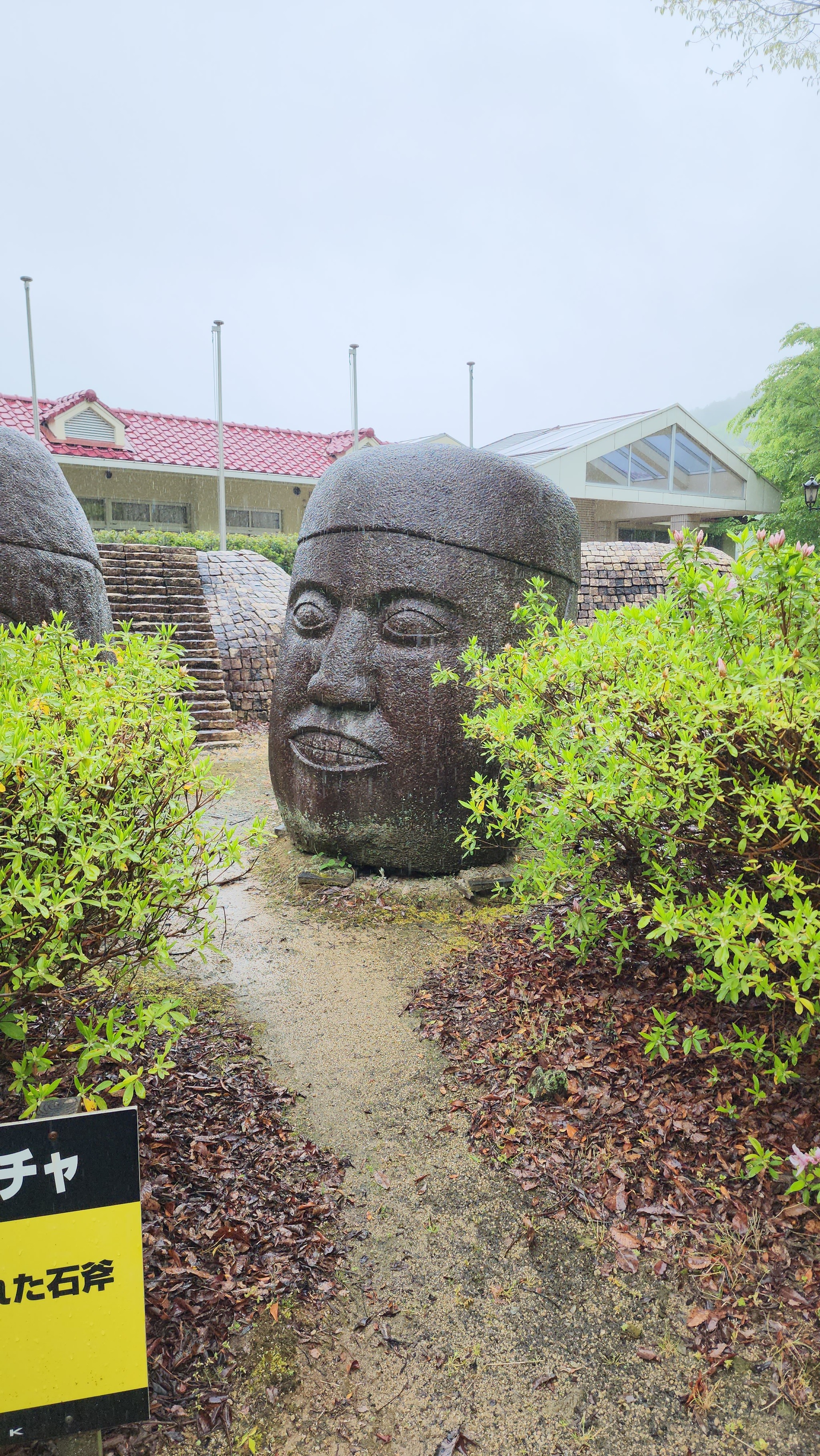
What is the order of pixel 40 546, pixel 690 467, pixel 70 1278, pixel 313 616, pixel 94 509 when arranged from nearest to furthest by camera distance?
pixel 70 1278, pixel 313 616, pixel 40 546, pixel 94 509, pixel 690 467

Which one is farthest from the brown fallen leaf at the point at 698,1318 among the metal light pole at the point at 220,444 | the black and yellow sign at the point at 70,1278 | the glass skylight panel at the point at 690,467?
the glass skylight panel at the point at 690,467

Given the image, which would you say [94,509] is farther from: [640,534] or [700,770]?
[700,770]

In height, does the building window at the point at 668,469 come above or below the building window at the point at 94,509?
above

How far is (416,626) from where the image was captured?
4809 mm

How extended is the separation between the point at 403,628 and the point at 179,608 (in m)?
7.56

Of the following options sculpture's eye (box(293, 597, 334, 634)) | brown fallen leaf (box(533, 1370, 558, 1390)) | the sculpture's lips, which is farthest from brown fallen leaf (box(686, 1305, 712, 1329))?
sculpture's eye (box(293, 597, 334, 634))

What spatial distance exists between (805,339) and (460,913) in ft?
60.8

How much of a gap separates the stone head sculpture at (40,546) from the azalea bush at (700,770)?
367 centimetres

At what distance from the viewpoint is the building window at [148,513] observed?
58.9 feet

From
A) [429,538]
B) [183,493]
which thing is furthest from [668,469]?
[429,538]

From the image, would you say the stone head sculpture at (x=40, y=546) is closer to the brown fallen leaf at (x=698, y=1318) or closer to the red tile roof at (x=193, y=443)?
the brown fallen leaf at (x=698, y=1318)

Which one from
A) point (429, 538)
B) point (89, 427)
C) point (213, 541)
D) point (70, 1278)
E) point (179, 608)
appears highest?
point (89, 427)

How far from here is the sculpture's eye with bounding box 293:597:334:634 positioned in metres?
5.07

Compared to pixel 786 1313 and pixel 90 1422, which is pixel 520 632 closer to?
pixel 786 1313
